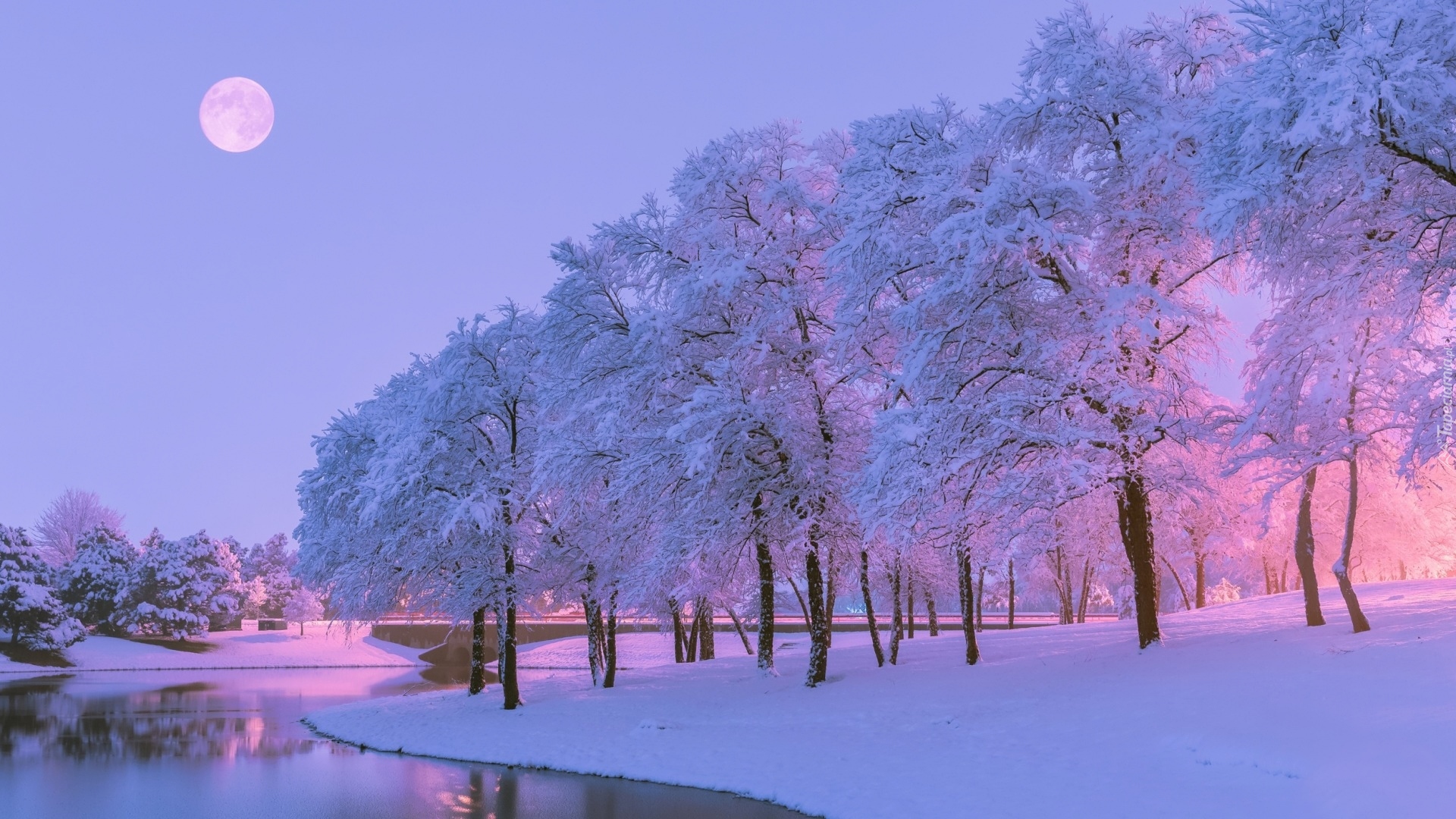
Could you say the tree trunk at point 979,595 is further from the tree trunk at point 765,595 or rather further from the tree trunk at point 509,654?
the tree trunk at point 509,654

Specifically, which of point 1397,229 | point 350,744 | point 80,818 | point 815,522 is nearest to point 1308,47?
point 1397,229

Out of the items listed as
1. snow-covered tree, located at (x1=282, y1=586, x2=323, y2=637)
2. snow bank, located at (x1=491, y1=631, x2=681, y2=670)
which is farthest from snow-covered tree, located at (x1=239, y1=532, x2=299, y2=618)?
snow bank, located at (x1=491, y1=631, x2=681, y2=670)

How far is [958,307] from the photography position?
1900 cm

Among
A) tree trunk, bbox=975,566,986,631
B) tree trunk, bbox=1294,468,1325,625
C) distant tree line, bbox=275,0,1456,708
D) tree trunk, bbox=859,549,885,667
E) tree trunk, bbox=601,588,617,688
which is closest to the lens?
distant tree line, bbox=275,0,1456,708

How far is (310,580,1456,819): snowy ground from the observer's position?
38.8ft

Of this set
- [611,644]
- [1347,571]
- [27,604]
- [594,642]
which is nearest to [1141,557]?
[1347,571]

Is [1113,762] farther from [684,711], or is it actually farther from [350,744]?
[350,744]

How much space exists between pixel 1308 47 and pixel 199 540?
265 feet

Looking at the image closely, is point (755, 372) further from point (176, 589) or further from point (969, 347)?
point (176, 589)

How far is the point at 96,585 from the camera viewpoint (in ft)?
239

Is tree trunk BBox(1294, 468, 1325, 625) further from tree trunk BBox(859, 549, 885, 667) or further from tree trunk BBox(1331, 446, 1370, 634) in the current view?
tree trunk BBox(859, 549, 885, 667)

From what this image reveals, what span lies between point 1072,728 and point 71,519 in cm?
11227

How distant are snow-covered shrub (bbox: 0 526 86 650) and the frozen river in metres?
32.4

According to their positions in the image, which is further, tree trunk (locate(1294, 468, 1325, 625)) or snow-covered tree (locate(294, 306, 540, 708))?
snow-covered tree (locate(294, 306, 540, 708))
